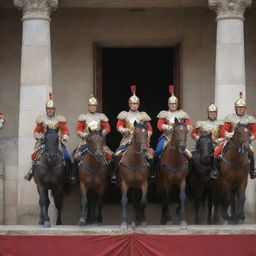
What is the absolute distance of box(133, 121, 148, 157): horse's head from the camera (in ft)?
77.8

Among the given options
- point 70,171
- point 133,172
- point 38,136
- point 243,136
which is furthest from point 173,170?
point 38,136

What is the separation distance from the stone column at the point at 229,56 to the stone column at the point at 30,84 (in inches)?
163

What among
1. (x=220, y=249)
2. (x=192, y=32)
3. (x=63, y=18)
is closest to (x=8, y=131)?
(x=63, y=18)

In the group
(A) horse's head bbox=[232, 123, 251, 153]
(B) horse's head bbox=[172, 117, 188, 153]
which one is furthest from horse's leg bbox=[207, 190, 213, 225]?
(B) horse's head bbox=[172, 117, 188, 153]

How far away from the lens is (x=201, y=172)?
26.0 m

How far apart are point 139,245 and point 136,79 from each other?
32.9 ft

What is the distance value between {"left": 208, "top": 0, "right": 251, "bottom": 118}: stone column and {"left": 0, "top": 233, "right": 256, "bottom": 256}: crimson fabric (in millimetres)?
4529

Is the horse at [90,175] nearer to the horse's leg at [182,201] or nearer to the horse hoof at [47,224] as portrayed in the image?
the horse hoof at [47,224]

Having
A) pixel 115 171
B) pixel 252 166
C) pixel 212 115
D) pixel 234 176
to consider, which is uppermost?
pixel 212 115

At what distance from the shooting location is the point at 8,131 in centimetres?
2997

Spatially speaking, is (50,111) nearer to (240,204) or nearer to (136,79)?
(240,204)

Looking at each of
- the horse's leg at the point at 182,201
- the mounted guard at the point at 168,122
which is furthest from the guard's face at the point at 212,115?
the horse's leg at the point at 182,201

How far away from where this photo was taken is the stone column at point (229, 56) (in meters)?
26.9

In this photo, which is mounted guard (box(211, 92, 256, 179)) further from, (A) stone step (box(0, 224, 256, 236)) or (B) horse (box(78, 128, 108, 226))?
(B) horse (box(78, 128, 108, 226))
